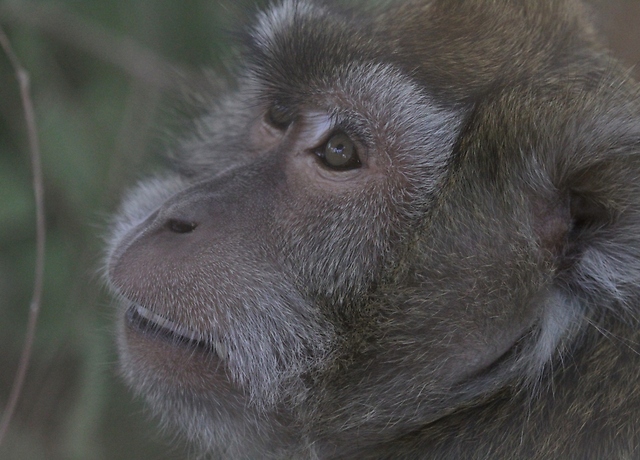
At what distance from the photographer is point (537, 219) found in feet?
6.53

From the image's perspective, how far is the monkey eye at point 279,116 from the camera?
2.42m

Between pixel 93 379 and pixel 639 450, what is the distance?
2.28m

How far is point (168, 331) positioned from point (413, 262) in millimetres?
645

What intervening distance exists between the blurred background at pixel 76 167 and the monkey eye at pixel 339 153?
4.23ft

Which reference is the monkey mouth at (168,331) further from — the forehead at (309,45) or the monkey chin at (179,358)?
the forehead at (309,45)

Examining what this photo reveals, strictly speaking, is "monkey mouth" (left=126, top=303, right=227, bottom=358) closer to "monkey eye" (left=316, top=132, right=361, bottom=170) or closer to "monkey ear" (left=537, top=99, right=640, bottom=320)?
"monkey eye" (left=316, top=132, right=361, bottom=170)

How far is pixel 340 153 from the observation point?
2.19 m

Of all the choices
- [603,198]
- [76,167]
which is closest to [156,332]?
[603,198]

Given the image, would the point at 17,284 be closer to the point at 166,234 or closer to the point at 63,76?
the point at 63,76

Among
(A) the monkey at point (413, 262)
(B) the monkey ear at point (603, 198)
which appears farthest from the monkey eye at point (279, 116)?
(B) the monkey ear at point (603, 198)

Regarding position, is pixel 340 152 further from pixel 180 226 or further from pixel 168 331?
pixel 168 331

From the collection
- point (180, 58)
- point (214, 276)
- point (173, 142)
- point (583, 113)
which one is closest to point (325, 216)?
point (214, 276)

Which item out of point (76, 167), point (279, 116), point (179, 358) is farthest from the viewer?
point (76, 167)

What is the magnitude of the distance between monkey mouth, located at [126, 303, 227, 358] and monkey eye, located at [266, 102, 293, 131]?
0.68 m
